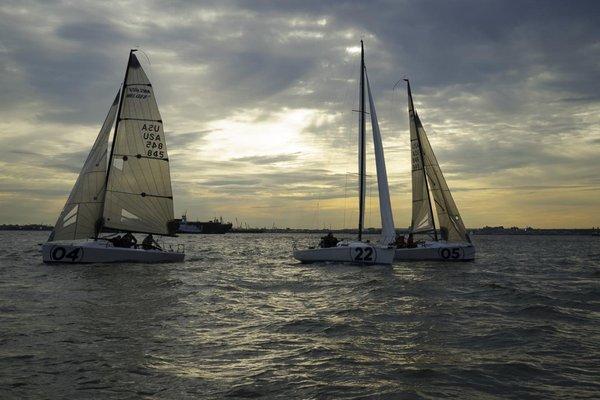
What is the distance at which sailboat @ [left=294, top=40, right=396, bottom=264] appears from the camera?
105ft

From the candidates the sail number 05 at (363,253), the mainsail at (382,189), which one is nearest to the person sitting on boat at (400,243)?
the mainsail at (382,189)

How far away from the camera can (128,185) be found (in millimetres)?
32875

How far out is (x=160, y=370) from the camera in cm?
871

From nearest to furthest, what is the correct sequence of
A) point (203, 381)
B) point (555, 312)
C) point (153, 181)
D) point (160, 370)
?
1. point (203, 381)
2. point (160, 370)
3. point (555, 312)
4. point (153, 181)

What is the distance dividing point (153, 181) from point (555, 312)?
26.1m

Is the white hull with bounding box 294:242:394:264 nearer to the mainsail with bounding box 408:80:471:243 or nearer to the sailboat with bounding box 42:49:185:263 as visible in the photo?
the mainsail with bounding box 408:80:471:243

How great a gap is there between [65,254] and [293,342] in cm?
2248

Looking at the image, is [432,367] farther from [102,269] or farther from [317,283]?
[102,269]

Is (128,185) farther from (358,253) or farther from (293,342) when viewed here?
(293,342)

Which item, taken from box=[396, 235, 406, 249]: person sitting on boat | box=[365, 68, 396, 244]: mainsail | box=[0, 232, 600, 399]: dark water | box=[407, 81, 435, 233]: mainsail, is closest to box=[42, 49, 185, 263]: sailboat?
box=[0, 232, 600, 399]: dark water

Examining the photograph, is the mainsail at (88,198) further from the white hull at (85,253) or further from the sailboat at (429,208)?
the sailboat at (429,208)

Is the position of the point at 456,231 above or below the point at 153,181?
below

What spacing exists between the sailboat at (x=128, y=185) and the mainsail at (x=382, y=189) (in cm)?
1412

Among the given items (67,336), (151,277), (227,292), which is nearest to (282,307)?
(227,292)
